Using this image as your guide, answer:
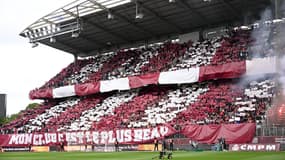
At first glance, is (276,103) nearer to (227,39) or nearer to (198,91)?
(198,91)

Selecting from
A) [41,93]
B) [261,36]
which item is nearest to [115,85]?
[41,93]

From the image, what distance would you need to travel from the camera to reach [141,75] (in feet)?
183

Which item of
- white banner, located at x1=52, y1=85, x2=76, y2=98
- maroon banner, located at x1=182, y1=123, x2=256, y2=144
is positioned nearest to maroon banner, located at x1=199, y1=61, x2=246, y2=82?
maroon banner, located at x1=182, y1=123, x2=256, y2=144

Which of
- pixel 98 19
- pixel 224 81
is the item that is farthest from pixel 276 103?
pixel 98 19

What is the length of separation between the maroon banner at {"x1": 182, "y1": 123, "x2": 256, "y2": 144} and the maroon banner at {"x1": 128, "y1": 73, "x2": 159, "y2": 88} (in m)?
12.7

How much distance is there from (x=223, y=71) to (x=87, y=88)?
65.8 ft

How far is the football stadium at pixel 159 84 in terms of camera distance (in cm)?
4047

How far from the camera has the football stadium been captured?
1593 inches

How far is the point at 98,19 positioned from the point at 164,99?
12.9 meters

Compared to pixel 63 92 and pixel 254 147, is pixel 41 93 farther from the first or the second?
pixel 254 147

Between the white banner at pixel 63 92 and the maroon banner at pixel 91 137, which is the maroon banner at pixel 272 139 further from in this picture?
the white banner at pixel 63 92

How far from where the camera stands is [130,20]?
57500 mm

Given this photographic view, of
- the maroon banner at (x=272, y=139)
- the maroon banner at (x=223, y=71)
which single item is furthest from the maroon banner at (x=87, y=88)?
the maroon banner at (x=272, y=139)

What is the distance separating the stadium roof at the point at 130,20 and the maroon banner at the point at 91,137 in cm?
→ 1183
